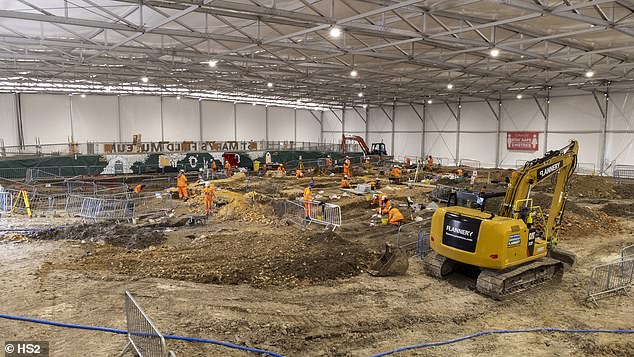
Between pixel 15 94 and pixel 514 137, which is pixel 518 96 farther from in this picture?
pixel 15 94

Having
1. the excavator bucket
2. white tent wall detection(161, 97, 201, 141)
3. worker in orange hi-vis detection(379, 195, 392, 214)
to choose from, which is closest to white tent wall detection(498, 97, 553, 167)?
worker in orange hi-vis detection(379, 195, 392, 214)

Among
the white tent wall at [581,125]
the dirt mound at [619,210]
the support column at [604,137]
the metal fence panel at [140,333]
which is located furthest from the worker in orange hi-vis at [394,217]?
the support column at [604,137]

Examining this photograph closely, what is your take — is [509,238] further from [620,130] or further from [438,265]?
[620,130]

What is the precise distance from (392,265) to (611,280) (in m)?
6.03

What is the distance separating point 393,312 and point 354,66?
1658cm

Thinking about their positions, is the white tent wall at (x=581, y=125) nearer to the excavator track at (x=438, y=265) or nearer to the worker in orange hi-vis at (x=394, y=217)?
the worker in orange hi-vis at (x=394, y=217)

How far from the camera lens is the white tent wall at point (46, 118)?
135ft

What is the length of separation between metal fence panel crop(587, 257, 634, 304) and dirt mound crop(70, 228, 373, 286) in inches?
237

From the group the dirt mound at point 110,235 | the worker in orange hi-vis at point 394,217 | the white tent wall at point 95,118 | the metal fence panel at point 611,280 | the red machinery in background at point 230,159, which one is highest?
the white tent wall at point 95,118

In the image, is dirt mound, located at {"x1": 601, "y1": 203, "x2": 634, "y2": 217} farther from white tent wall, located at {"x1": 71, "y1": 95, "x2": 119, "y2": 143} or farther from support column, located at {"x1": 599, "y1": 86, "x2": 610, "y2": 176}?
white tent wall, located at {"x1": 71, "y1": 95, "x2": 119, "y2": 143}

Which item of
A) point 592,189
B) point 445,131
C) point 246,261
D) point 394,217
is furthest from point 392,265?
point 445,131

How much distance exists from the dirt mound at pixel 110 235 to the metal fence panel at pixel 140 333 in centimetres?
806

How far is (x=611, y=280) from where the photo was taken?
476 inches

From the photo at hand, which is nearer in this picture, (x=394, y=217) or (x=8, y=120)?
(x=394, y=217)
